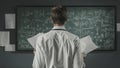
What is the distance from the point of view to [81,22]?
381cm

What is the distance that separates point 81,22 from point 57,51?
1.78 metres

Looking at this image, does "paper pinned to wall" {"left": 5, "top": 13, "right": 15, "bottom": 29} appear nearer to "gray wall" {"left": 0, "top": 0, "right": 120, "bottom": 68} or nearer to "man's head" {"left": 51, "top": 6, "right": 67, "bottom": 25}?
"gray wall" {"left": 0, "top": 0, "right": 120, "bottom": 68}

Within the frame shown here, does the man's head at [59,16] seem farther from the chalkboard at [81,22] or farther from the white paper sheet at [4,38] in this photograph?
the white paper sheet at [4,38]

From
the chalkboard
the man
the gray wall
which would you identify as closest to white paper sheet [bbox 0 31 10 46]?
the gray wall

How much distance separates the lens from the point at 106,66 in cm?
386

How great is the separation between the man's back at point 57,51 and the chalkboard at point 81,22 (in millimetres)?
1724

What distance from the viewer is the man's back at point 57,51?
2.07 metres

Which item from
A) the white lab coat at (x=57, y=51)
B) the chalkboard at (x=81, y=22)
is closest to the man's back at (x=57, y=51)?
the white lab coat at (x=57, y=51)

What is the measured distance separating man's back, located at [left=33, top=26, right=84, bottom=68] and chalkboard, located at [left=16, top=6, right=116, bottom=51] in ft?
5.66

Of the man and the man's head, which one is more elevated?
the man's head

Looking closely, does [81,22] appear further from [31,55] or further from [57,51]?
[57,51]

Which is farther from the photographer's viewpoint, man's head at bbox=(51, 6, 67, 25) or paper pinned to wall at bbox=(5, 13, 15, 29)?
paper pinned to wall at bbox=(5, 13, 15, 29)

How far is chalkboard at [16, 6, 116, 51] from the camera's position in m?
3.81

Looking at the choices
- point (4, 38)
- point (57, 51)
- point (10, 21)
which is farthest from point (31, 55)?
point (57, 51)
